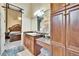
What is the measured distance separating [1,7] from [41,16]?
45 cm

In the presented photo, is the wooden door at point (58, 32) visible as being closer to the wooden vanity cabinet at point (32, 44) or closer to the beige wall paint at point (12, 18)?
the wooden vanity cabinet at point (32, 44)

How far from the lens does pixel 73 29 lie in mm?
1231

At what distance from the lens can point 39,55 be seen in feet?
4.70

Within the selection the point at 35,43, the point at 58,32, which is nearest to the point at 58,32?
the point at 58,32

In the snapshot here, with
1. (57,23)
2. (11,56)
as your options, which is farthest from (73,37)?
(11,56)

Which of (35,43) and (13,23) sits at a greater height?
(13,23)

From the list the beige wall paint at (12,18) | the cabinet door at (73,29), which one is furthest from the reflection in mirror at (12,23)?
the cabinet door at (73,29)

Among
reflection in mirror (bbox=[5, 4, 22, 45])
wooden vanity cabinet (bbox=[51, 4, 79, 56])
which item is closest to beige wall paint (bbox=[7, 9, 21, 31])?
reflection in mirror (bbox=[5, 4, 22, 45])

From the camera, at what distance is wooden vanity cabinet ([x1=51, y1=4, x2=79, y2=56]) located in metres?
1.22

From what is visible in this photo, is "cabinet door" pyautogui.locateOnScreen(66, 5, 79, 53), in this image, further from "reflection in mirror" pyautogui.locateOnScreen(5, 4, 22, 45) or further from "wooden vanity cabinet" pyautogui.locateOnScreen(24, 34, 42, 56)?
"reflection in mirror" pyautogui.locateOnScreen(5, 4, 22, 45)

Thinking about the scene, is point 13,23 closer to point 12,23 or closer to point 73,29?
point 12,23

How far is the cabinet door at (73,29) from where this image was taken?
3.94 ft

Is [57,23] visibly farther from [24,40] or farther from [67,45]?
[24,40]

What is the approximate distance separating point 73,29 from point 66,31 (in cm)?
9
